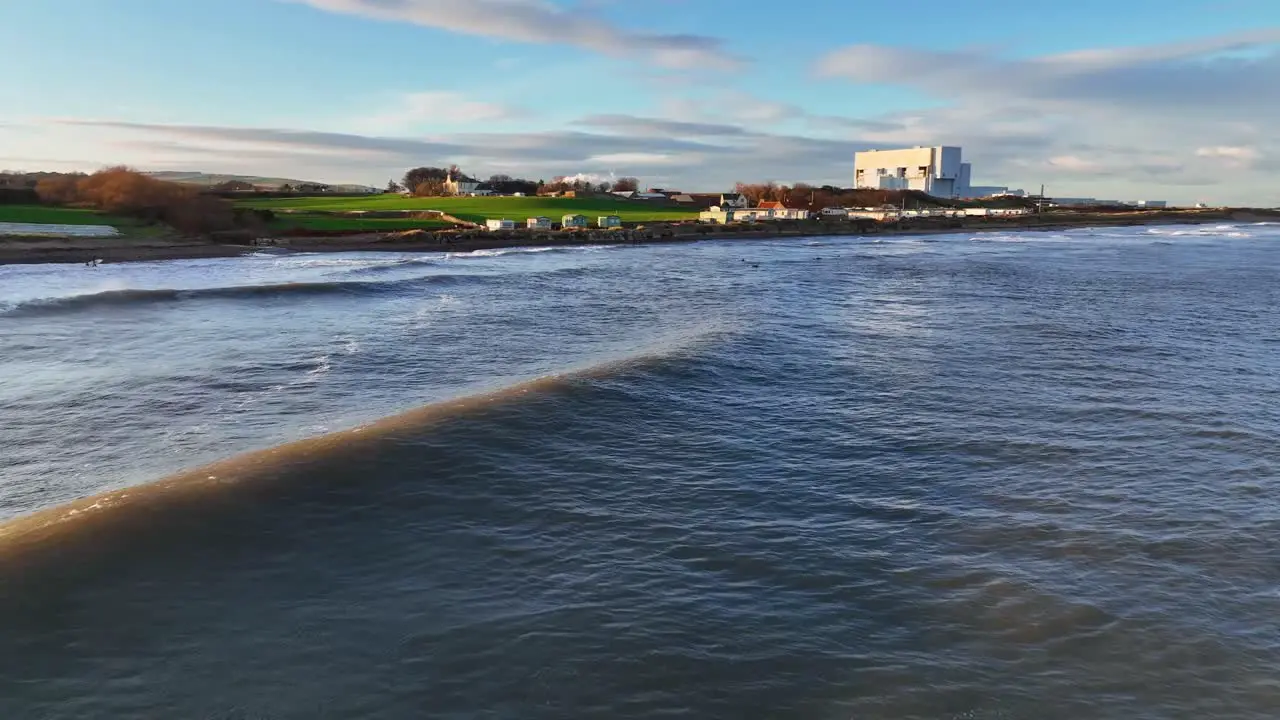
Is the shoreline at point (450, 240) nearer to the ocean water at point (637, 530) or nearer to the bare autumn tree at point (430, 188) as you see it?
the ocean water at point (637, 530)

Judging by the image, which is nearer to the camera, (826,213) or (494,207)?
(494,207)

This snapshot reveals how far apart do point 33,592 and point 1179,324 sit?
30776mm

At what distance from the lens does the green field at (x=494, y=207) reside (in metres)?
109

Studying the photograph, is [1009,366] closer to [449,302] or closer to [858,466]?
[858,466]

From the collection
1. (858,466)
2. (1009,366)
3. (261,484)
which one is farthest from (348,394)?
(1009,366)

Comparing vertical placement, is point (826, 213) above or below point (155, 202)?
above

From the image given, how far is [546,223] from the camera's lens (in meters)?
90.9

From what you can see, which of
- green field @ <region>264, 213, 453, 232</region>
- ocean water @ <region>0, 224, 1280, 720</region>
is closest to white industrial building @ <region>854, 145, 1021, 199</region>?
green field @ <region>264, 213, 453, 232</region>

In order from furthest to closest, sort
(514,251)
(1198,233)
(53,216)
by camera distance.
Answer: (1198,233)
(514,251)
(53,216)

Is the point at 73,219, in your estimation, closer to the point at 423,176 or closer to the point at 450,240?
the point at 450,240

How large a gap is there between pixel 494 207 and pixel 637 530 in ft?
382

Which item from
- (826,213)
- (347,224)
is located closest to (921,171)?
(826,213)

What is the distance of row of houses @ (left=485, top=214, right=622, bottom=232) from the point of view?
83750mm

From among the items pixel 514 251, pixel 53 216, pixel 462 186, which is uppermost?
pixel 462 186
